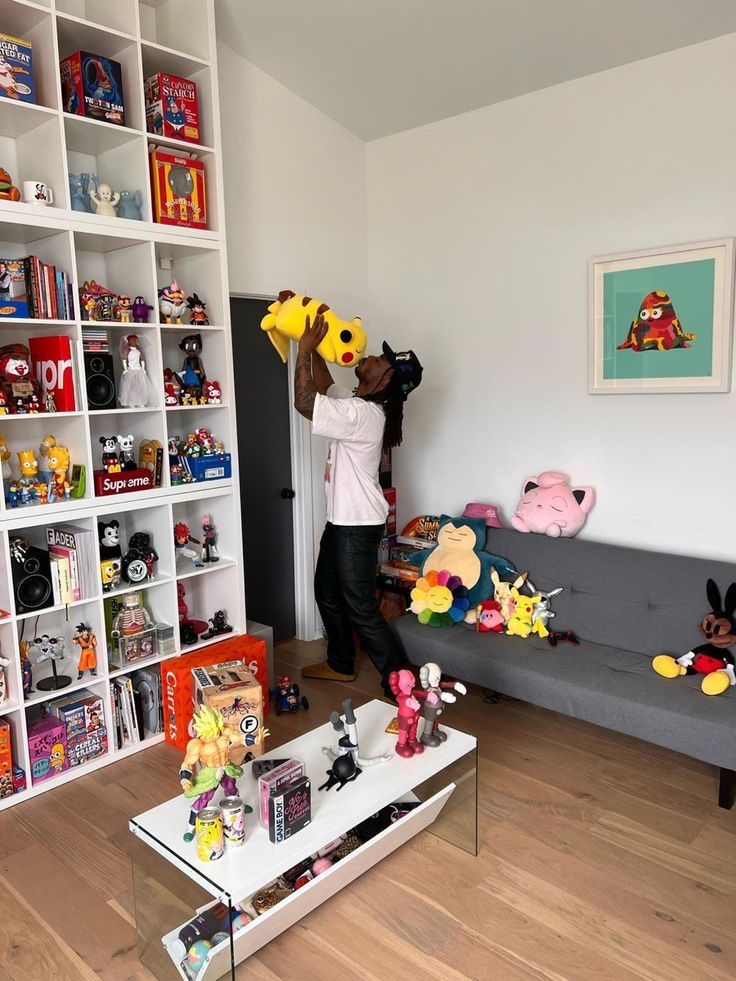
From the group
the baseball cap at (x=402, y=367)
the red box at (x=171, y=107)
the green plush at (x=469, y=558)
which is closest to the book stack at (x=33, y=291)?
the red box at (x=171, y=107)

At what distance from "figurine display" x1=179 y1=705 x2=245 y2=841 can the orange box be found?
0.85 m

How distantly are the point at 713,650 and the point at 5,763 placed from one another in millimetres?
2511

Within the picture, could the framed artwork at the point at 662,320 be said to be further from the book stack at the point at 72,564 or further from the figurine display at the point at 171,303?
the book stack at the point at 72,564

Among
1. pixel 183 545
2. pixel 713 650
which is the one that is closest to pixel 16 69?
pixel 183 545

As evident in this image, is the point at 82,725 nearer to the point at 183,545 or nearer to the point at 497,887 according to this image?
the point at 183,545

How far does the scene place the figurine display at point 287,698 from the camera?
320 cm

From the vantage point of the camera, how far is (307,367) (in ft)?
10.1

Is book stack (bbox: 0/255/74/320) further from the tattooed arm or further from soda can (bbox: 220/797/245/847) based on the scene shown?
soda can (bbox: 220/797/245/847)

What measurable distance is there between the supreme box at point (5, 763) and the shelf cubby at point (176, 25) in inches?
101

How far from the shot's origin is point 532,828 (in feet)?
7.98

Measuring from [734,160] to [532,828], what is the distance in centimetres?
250

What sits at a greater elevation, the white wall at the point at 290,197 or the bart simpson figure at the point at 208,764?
the white wall at the point at 290,197

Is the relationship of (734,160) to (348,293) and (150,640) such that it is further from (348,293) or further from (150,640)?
(150,640)

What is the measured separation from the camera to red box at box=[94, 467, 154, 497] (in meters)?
2.82
